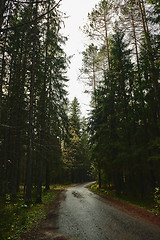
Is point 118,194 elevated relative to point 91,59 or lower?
lower

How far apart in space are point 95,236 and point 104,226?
1112 millimetres

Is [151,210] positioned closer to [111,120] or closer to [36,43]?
[111,120]

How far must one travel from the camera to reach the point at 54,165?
25719mm

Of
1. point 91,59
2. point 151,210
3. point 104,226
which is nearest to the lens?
point 104,226

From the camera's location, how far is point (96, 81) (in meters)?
22.1

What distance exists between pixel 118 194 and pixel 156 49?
1195 centimetres

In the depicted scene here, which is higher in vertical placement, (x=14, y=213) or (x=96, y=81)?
(x=96, y=81)

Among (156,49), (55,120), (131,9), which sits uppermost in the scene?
(131,9)

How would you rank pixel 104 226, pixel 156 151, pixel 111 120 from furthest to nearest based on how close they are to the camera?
1. pixel 111 120
2. pixel 156 151
3. pixel 104 226

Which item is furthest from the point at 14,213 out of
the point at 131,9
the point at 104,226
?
the point at 131,9

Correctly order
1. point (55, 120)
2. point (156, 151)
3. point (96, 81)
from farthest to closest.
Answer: point (96, 81) → point (55, 120) → point (156, 151)

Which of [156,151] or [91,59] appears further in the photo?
[91,59]

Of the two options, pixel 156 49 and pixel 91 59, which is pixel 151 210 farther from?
pixel 91 59

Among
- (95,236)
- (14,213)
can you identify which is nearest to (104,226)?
(95,236)
